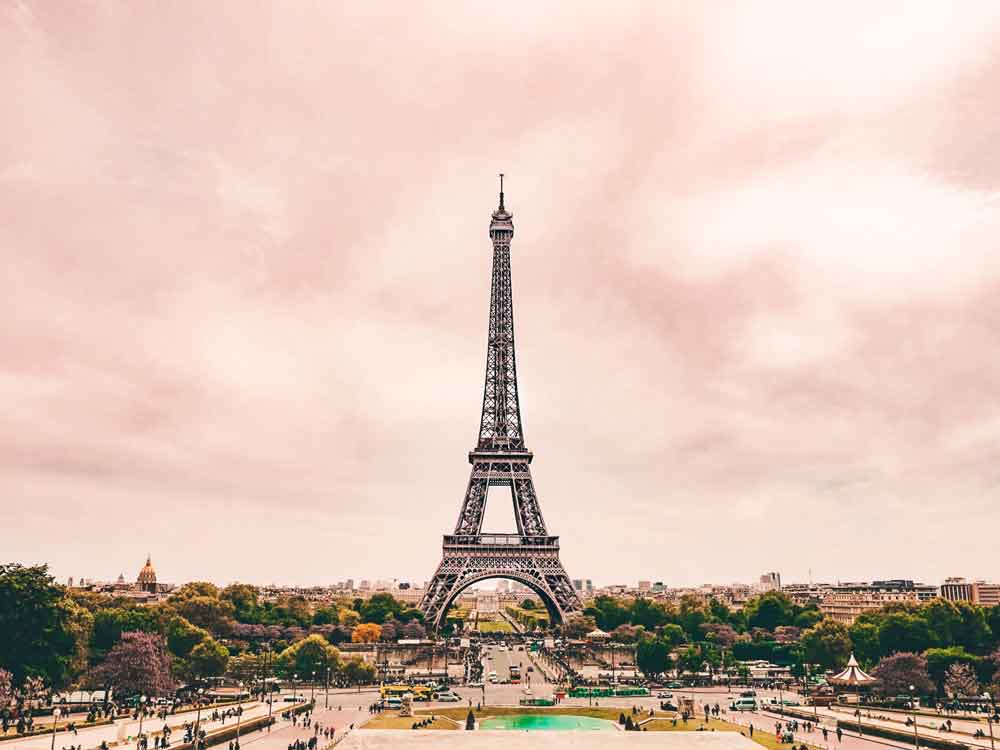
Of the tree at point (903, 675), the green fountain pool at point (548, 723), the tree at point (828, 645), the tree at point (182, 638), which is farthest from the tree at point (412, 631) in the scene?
the tree at point (903, 675)

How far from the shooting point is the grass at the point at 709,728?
53.5 metres

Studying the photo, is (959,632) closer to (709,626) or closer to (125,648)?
(709,626)

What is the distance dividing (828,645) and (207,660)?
2463 inches

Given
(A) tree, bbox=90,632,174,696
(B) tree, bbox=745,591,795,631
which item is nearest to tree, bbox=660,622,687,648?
(B) tree, bbox=745,591,795,631

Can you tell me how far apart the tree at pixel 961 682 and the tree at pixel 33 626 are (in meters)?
66.3

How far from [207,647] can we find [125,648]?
1664 cm

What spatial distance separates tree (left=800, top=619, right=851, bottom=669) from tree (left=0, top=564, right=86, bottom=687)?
71888 mm

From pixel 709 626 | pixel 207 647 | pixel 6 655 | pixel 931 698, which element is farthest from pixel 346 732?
pixel 709 626

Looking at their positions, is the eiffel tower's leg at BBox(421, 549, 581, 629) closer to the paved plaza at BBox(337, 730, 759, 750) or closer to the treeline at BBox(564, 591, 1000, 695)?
the treeline at BBox(564, 591, 1000, 695)

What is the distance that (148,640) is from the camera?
218 ft

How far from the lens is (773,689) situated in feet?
281

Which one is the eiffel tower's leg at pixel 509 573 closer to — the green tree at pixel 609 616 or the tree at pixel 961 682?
the green tree at pixel 609 616

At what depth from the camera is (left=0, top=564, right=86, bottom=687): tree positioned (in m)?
58.5

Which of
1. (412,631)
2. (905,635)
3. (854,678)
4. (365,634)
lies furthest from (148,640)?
(905,635)
